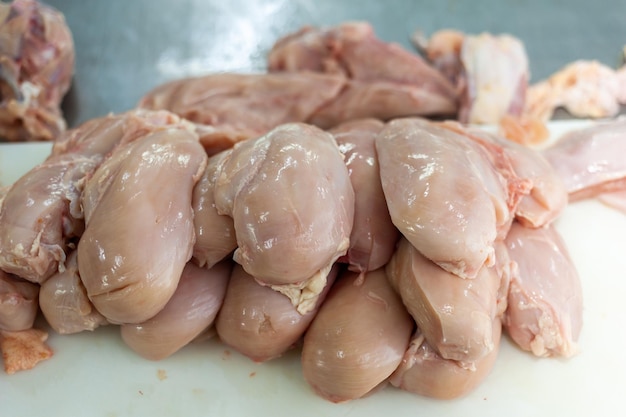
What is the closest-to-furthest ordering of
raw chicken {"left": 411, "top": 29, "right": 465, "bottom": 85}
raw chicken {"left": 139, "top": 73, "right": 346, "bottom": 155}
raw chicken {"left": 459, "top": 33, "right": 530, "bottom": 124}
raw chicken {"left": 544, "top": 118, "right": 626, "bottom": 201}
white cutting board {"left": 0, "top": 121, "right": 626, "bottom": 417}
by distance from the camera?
white cutting board {"left": 0, "top": 121, "right": 626, "bottom": 417}
raw chicken {"left": 544, "top": 118, "right": 626, "bottom": 201}
raw chicken {"left": 139, "top": 73, "right": 346, "bottom": 155}
raw chicken {"left": 459, "top": 33, "right": 530, "bottom": 124}
raw chicken {"left": 411, "top": 29, "right": 465, "bottom": 85}

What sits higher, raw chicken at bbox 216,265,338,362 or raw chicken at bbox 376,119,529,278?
raw chicken at bbox 376,119,529,278

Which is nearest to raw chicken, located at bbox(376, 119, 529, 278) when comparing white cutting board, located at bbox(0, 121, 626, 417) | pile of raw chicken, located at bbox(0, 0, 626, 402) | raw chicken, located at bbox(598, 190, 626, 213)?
pile of raw chicken, located at bbox(0, 0, 626, 402)

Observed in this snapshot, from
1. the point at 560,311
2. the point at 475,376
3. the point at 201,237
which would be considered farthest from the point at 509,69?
the point at 201,237

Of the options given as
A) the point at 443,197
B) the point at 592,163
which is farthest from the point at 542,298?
the point at 592,163

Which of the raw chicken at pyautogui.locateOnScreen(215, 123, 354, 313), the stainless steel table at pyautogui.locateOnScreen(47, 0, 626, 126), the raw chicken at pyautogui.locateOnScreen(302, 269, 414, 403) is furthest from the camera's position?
the stainless steel table at pyautogui.locateOnScreen(47, 0, 626, 126)

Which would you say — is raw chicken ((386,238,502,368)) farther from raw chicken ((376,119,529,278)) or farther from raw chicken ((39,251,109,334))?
raw chicken ((39,251,109,334))

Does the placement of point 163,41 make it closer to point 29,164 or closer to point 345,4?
point 345,4

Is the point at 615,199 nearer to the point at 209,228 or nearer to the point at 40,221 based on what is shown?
the point at 209,228
